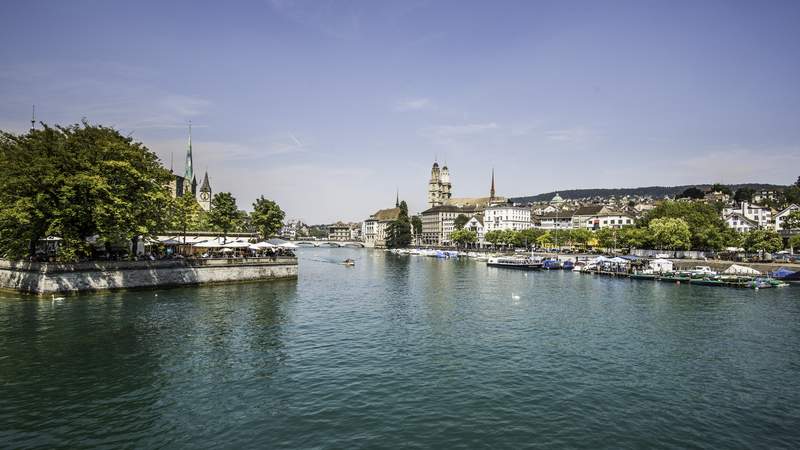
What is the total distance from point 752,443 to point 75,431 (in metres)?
24.7

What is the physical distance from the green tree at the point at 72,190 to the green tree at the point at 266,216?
113 ft

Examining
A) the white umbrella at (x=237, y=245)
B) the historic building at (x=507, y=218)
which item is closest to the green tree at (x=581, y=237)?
the historic building at (x=507, y=218)

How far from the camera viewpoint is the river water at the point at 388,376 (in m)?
16.5

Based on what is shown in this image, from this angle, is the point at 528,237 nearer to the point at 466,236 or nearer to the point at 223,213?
the point at 466,236

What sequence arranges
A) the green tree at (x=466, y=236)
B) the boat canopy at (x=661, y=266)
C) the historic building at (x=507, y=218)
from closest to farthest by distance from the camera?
the boat canopy at (x=661, y=266) < the green tree at (x=466, y=236) < the historic building at (x=507, y=218)

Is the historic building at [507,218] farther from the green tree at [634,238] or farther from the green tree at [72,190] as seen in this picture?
the green tree at [72,190]

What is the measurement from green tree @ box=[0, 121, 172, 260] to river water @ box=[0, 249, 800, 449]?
7220 millimetres

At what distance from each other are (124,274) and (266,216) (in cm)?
3606

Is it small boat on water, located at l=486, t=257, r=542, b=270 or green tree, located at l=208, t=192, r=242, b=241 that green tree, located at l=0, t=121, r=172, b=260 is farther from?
small boat on water, located at l=486, t=257, r=542, b=270

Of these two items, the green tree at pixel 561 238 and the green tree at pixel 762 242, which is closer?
the green tree at pixel 762 242

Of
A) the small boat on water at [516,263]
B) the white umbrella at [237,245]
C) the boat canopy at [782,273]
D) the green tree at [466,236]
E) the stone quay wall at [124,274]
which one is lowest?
the small boat on water at [516,263]

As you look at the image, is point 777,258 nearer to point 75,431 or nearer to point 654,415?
point 654,415

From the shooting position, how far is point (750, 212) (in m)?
154

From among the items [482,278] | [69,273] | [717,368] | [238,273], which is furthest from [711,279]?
[69,273]
